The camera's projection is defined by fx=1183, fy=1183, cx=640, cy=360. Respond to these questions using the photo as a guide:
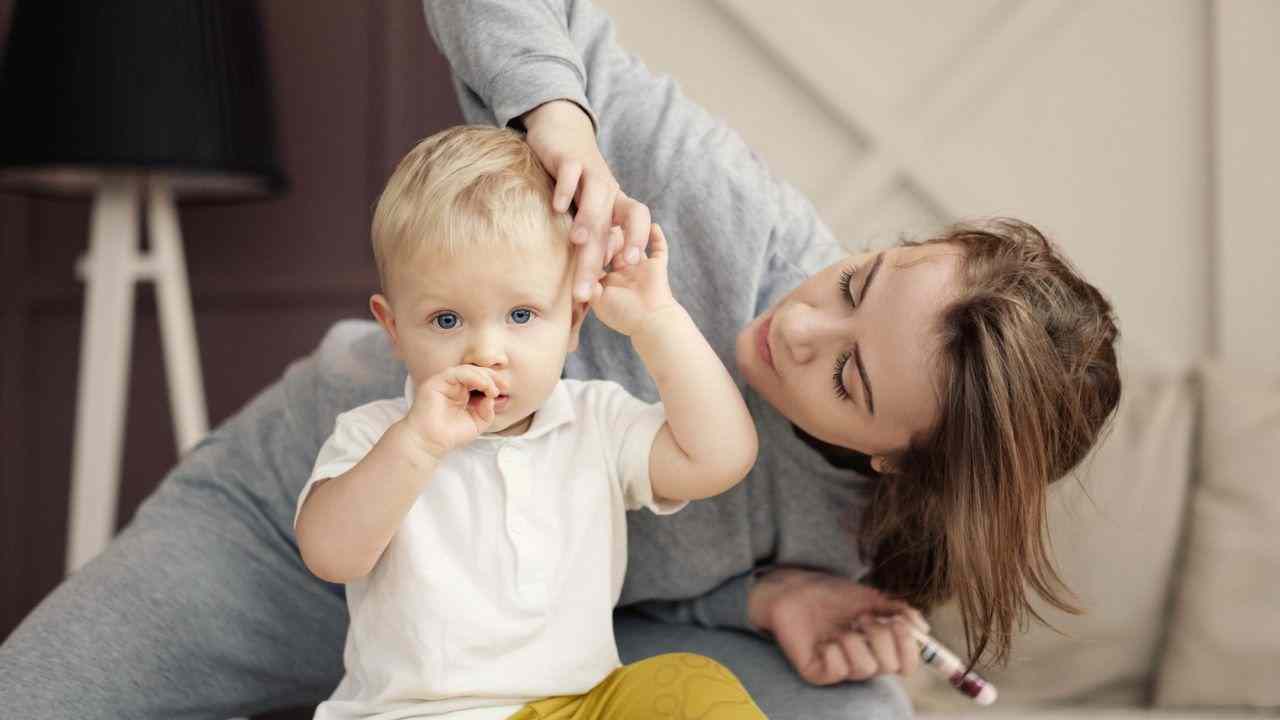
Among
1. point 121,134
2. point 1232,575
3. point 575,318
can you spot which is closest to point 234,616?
point 575,318

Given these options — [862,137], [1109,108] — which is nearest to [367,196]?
[862,137]

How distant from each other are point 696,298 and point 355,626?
51 cm

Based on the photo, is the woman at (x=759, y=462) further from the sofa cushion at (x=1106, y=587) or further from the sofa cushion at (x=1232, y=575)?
the sofa cushion at (x=1232, y=575)

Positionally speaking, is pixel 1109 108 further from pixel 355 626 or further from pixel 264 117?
pixel 355 626

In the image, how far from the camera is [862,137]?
2.37 m

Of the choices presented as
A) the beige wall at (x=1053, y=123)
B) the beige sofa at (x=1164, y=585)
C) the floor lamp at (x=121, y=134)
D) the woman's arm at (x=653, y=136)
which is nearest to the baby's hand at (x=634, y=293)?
the woman's arm at (x=653, y=136)

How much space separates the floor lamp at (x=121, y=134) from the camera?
1.96m

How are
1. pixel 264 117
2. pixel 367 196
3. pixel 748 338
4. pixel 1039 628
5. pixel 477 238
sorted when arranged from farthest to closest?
pixel 367 196
pixel 264 117
pixel 1039 628
pixel 748 338
pixel 477 238

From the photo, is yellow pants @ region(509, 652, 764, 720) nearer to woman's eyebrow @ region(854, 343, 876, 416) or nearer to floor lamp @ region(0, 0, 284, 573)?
woman's eyebrow @ region(854, 343, 876, 416)

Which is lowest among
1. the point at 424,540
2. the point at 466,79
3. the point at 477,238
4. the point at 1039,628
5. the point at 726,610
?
the point at 1039,628

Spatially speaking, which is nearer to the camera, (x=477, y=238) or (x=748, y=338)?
(x=477, y=238)

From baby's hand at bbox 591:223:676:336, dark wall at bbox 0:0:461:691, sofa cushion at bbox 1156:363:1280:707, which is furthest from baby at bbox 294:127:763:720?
dark wall at bbox 0:0:461:691

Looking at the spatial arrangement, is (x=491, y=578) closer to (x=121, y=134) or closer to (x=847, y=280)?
(x=847, y=280)

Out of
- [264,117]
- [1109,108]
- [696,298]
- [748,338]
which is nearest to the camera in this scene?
[748,338]
